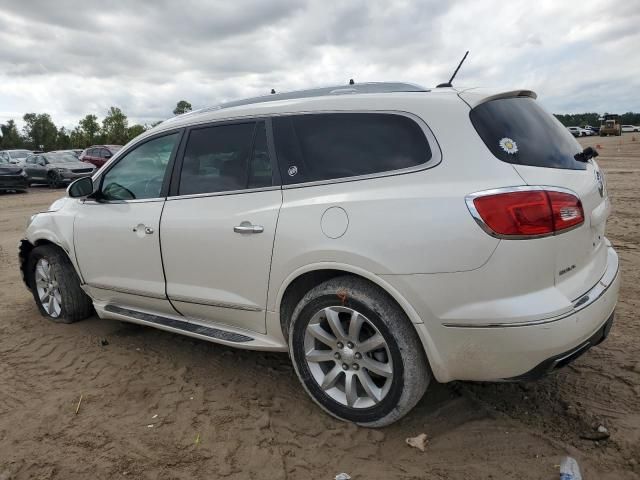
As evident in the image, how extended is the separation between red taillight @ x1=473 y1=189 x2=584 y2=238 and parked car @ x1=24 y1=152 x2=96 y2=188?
20558mm

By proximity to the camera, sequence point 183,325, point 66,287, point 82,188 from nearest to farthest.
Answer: point 183,325
point 82,188
point 66,287

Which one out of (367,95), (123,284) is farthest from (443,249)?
(123,284)

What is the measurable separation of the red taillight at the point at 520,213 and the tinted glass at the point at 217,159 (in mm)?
1499

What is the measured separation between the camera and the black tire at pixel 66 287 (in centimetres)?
460

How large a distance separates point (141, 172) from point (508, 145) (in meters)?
2.67

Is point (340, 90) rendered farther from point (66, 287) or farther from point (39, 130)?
point (39, 130)

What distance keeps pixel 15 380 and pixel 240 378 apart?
1637 millimetres

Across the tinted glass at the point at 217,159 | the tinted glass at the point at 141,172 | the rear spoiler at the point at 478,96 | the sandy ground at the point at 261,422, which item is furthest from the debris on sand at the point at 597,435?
the tinted glass at the point at 141,172

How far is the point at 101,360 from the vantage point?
3996 mm

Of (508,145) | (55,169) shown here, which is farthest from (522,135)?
(55,169)

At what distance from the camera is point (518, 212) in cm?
232

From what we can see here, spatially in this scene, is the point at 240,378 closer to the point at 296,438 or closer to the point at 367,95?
the point at 296,438

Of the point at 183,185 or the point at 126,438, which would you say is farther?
the point at 183,185

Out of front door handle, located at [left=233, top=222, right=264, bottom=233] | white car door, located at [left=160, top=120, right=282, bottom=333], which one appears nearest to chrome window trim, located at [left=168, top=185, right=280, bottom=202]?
white car door, located at [left=160, top=120, right=282, bottom=333]
